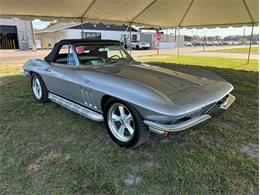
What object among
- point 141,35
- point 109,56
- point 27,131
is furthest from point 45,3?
point 141,35

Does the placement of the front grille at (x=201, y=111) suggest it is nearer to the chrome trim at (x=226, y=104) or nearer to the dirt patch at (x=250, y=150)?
the chrome trim at (x=226, y=104)

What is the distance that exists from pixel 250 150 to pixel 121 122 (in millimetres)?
1725

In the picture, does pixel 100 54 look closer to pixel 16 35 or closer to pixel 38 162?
pixel 38 162

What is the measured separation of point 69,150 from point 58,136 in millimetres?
494

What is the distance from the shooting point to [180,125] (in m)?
2.42

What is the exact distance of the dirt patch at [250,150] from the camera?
2.75 meters

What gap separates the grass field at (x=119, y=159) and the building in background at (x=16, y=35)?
1117 inches

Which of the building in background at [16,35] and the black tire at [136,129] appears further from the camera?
the building in background at [16,35]

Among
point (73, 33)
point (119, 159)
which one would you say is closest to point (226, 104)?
point (119, 159)

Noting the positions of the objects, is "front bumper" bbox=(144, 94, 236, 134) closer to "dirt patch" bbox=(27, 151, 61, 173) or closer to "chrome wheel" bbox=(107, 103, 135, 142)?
"chrome wheel" bbox=(107, 103, 135, 142)

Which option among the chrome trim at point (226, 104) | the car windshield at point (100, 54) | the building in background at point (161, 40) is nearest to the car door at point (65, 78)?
the car windshield at point (100, 54)

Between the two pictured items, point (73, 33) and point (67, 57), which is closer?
point (67, 57)

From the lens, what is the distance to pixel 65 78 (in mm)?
3676

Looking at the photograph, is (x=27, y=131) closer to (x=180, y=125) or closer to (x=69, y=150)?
(x=69, y=150)
